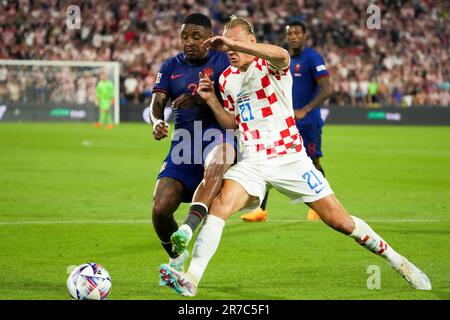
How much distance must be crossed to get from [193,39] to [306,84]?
4.58 m

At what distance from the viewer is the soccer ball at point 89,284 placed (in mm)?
6605

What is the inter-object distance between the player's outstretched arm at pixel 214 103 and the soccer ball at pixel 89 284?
5.28ft

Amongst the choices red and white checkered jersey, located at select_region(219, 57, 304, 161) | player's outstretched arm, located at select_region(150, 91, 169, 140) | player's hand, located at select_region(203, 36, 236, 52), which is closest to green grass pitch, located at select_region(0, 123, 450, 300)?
red and white checkered jersey, located at select_region(219, 57, 304, 161)

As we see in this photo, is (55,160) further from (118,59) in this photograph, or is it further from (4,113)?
(118,59)

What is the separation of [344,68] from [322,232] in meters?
29.3

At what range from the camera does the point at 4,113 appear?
35938 mm

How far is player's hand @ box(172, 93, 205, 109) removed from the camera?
301 inches

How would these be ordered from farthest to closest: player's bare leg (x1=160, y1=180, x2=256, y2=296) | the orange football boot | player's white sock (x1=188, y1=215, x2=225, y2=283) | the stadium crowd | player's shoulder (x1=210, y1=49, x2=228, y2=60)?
1. the stadium crowd
2. the orange football boot
3. player's shoulder (x1=210, y1=49, x2=228, y2=60)
4. player's white sock (x1=188, y1=215, x2=225, y2=283)
5. player's bare leg (x1=160, y1=180, x2=256, y2=296)

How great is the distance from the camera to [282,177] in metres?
7.02

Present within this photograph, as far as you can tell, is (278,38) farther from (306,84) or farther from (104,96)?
(306,84)

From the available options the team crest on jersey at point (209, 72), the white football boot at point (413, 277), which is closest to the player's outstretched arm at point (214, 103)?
the team crest on jersey at point (209, 72)

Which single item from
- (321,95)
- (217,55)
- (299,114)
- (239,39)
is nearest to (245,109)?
(239,39)

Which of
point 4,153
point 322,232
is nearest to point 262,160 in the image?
point 322,232

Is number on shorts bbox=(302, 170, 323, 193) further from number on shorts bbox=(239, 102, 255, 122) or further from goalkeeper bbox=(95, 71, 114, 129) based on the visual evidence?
goalkeeper bbox=(95, 71, 114, 129)
